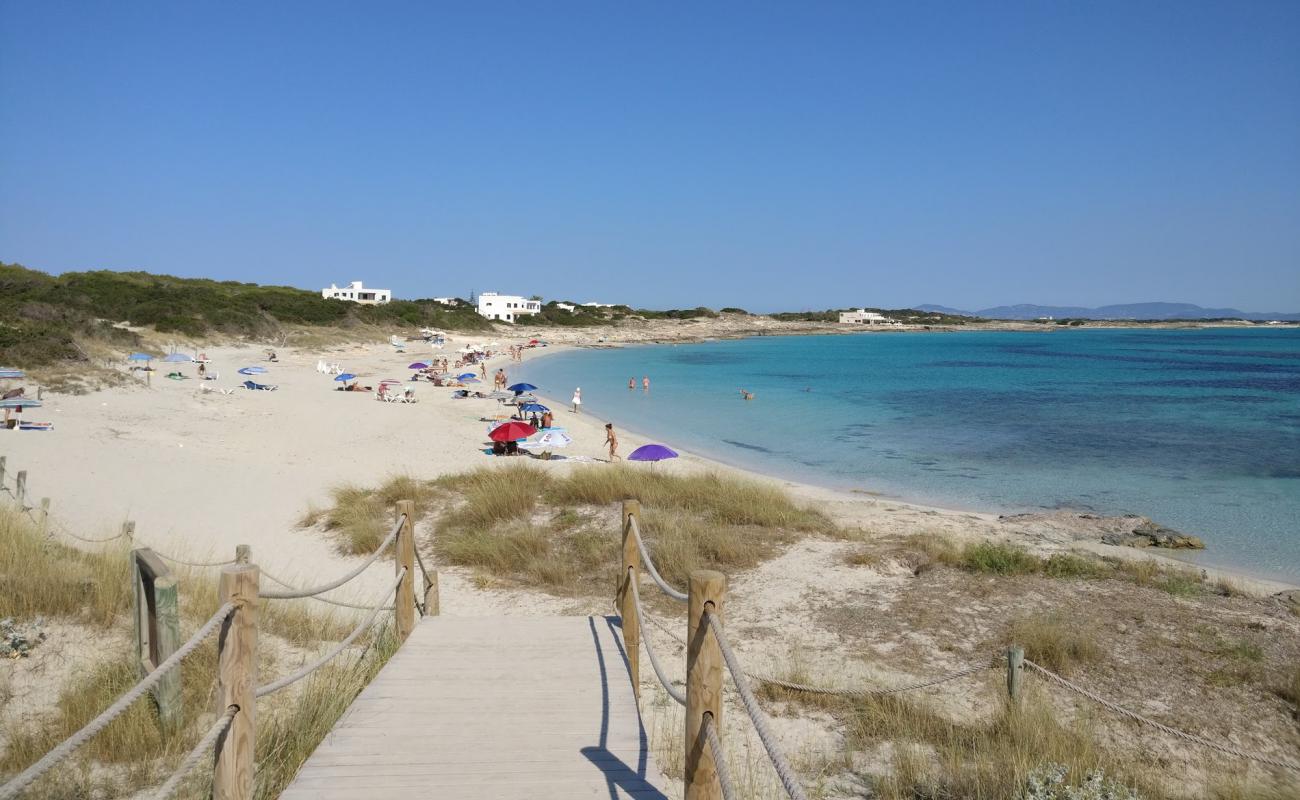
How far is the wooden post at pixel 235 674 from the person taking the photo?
122 inches

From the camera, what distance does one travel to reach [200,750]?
2.86 metres

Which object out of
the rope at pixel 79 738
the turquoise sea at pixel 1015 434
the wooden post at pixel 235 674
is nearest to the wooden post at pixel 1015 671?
the wooden post at pixel 235 674

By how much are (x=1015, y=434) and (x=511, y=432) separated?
1879cm

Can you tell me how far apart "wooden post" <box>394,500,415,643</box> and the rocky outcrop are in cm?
1082

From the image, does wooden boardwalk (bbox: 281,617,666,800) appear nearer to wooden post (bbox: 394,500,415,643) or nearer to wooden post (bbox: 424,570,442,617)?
wooden post (bbox: 394,500,415,643)

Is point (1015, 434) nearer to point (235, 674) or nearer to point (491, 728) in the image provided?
point (491, 728)

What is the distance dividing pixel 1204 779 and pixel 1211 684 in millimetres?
1615

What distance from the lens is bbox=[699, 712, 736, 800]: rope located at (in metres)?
2.80

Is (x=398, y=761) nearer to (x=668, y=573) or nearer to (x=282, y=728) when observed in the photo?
(x=282, y=728)

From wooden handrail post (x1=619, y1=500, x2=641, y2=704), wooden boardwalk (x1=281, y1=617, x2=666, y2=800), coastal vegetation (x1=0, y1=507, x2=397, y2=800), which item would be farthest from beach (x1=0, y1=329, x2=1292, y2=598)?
wooden handrail post (x1=619, y1=500, x2=641, y2=704)

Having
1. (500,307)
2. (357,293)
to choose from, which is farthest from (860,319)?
(357,293)

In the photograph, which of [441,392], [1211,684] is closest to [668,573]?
[1211,684]

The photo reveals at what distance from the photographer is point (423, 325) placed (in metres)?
76.4

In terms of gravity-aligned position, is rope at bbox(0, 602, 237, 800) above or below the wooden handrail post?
above
